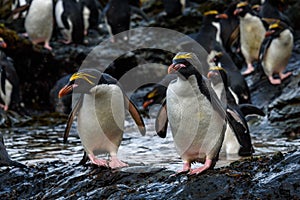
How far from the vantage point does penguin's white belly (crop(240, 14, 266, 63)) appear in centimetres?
1358

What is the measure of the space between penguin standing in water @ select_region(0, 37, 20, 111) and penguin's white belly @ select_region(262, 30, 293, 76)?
4.76 meters

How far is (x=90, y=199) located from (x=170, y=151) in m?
2.42

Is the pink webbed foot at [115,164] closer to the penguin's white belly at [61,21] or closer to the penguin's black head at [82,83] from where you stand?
the penguin's black head at [82,83]

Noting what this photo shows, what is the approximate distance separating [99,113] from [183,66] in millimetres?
1079

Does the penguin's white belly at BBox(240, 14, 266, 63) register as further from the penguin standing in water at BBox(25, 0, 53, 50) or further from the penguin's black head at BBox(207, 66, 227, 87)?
the penguin's black head at BBox(207, 66, 227, 87)

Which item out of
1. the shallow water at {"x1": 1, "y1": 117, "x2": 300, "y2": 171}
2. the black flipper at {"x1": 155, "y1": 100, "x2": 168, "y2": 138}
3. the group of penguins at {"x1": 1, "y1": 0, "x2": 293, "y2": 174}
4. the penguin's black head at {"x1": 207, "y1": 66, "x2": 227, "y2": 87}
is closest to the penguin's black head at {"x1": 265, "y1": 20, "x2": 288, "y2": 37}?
the shallow water at {"x1": 1, "y1": 117, "x2": 300, "y2": 171}

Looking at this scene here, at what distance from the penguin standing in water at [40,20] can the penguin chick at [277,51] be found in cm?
541

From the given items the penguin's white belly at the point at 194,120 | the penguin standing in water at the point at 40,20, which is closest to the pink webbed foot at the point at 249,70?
the penguin standing in water at the point at 40,20

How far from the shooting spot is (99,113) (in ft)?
19.1

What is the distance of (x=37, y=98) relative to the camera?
47.4 ft

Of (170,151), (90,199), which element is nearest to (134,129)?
(170,151)

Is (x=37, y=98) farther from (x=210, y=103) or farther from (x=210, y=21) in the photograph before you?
(x=210, y=103)

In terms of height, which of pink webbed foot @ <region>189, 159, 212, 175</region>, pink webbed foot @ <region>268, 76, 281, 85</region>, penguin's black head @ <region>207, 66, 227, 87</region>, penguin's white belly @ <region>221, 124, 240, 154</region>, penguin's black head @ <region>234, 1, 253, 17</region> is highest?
penguin's black head @ <region>234, 1, 253, 17</region>

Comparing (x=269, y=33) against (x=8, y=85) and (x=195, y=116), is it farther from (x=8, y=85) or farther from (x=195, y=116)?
(x=195, y=116)
